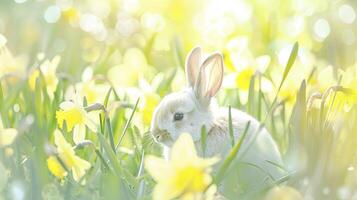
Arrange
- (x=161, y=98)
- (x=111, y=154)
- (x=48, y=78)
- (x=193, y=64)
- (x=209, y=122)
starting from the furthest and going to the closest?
(x=161, y=98)
(x=48, y=78)
(x=193, y=64)
(x=209, y=122)
(x=111, y=154)

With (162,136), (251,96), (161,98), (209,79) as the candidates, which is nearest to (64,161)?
(162,136)

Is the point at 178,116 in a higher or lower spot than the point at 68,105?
lower

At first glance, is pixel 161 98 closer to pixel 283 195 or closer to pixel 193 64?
pixel 193 64

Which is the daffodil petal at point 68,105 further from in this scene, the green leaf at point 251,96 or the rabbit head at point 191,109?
the green leaf at point 251,96

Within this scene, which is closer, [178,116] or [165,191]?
[165,191]

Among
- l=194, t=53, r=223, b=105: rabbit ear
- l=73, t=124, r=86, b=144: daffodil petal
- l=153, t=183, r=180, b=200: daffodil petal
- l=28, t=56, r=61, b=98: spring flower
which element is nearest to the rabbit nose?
l=194, t=53, r=223, b=105: rabbit ear

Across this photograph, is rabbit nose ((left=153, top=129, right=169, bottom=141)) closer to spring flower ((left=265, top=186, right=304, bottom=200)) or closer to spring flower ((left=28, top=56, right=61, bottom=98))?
spring flower ((left=28, top=56, right=61, bottom=98))
